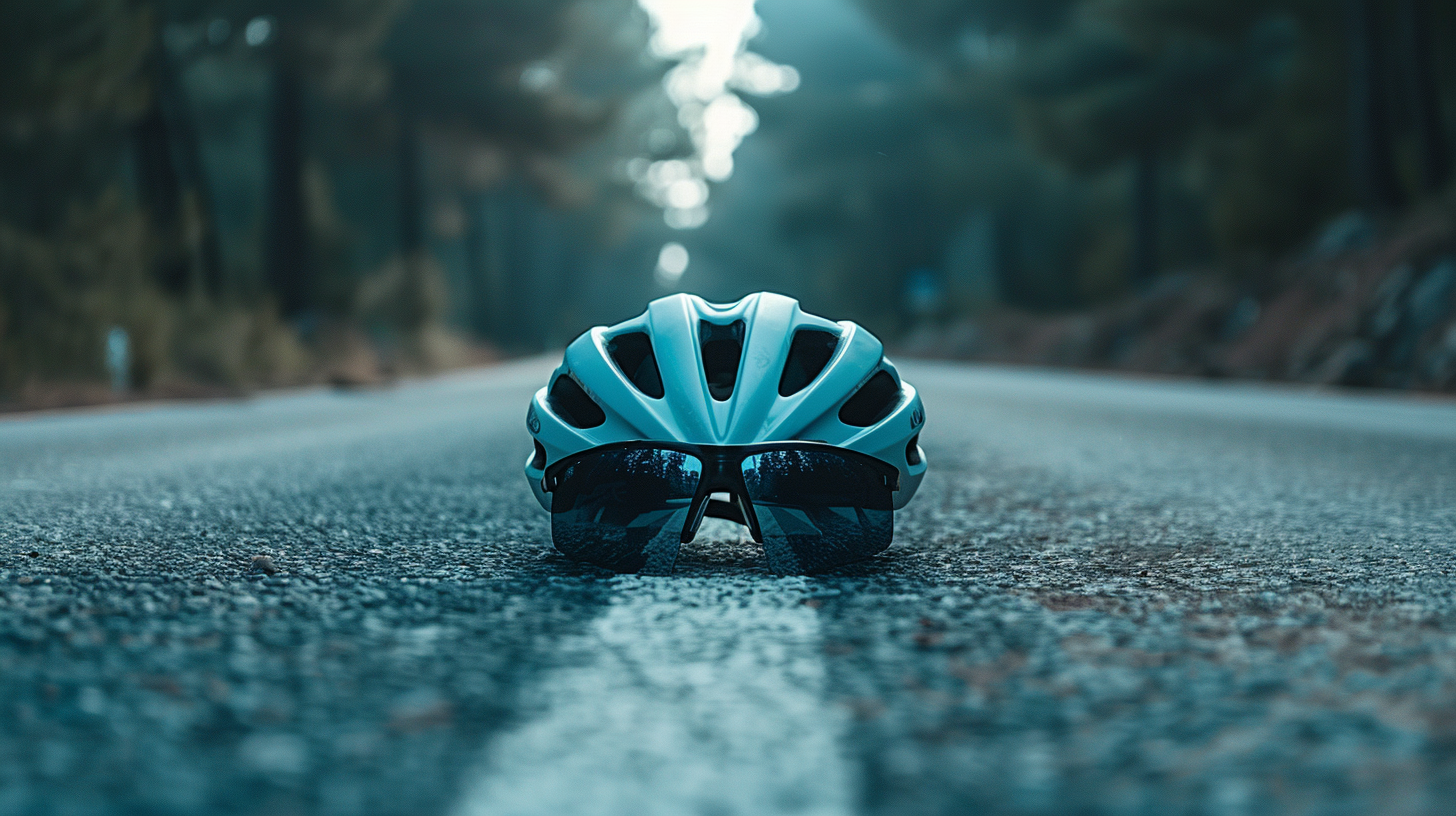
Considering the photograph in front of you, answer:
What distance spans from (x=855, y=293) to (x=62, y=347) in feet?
153

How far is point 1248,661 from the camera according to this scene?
3.05 meters

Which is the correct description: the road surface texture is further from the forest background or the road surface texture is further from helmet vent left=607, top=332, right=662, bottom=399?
the forest background

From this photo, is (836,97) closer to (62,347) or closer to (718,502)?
(62,347)

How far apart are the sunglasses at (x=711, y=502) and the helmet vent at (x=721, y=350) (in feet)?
1.42

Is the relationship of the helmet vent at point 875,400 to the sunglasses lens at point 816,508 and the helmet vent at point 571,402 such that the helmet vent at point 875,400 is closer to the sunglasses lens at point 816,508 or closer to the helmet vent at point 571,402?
the sunglasses lens at point 816,508

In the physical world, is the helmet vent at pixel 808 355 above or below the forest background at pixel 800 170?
below

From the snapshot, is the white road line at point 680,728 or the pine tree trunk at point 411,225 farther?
the pine tree trunk at point 411,225

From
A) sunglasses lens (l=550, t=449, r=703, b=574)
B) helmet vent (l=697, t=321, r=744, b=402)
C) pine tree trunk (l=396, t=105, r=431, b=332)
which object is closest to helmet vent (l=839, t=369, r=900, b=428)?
helmet vent (l=697, t=321, r=744, b=402)

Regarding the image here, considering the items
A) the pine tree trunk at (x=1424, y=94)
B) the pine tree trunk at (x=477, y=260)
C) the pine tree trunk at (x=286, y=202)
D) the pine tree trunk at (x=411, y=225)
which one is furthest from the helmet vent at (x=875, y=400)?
the pine tree trunk at (x=477, y=260)

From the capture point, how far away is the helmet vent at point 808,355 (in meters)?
4.43

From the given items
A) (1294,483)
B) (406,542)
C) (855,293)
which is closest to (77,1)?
(406,542)

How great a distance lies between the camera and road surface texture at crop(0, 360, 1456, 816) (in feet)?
7.46

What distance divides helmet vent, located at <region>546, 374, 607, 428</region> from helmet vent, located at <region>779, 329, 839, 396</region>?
671mm

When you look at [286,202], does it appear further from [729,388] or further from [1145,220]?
[729,388]
